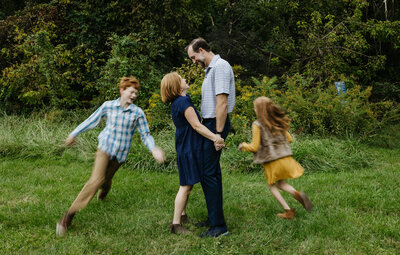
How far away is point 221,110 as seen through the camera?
130 inches

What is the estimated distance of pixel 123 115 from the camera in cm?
366

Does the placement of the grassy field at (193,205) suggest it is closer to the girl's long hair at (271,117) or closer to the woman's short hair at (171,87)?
the girl's long hair at (271,117)

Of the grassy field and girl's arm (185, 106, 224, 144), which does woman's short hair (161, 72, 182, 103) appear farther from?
the grassy field

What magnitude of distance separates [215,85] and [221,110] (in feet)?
0.84

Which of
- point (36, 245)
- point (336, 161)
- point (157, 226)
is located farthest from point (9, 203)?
point (336, 161)

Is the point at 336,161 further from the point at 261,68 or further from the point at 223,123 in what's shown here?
the point at 261,68

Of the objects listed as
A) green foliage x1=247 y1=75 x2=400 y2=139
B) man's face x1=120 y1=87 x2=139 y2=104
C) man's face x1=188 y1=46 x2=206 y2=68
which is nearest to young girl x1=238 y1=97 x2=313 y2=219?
man's face x1=188 y1=46 x2=206 y2=68

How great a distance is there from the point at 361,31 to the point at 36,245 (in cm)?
1237

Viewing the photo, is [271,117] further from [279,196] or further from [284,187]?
[279,196]

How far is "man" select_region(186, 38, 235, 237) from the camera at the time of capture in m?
3.32

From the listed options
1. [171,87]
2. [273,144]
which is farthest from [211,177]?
[171,87]

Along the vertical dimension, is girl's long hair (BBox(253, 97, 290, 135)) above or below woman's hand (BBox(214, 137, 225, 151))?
above

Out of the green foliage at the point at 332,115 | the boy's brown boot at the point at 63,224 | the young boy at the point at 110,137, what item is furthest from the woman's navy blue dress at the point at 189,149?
the green foliage at the point at 332,115

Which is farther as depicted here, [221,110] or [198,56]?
[198,56]
